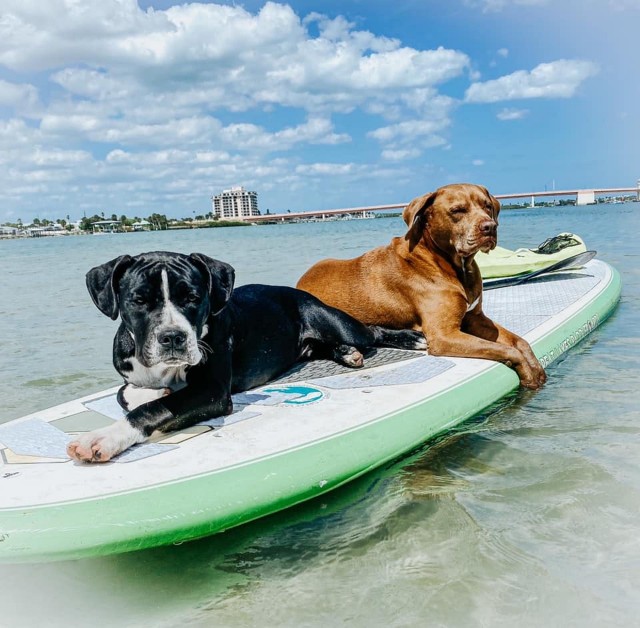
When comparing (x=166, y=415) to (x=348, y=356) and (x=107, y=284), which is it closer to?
(x=107, y=284)

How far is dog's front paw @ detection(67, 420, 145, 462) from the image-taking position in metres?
3.23

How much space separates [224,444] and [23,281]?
19894 mm

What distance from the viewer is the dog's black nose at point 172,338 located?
3.37m

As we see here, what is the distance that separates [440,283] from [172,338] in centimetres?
293

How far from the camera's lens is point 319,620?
279 centimetres

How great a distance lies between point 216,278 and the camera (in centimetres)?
376

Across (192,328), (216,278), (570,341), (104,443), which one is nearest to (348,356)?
(216,278)

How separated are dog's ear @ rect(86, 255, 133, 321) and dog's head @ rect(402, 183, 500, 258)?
9.28 ft

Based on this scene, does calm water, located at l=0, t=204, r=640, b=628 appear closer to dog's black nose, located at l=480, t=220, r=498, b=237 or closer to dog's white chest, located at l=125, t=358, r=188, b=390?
dog's white chest, located at l=125, t=358, r=188, b=390

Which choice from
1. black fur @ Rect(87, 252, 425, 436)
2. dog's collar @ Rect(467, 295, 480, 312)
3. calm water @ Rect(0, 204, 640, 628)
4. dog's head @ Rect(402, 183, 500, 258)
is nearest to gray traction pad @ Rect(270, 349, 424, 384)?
black fur @ Rect(87, 252, 425, 436)

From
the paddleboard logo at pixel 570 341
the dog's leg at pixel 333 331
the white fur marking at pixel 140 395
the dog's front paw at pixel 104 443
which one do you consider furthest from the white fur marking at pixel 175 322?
the paddleboard logo at pixel 570 341

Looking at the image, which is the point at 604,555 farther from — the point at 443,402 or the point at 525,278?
the point at 525,278

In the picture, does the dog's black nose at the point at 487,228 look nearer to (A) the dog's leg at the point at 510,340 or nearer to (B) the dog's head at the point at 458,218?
(B) the dog's head at the point at 458,218

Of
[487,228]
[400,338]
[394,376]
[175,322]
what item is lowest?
[394,376]
